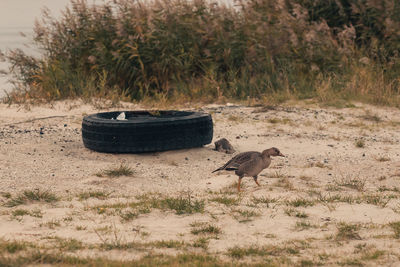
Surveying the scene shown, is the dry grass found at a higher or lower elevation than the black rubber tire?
lower

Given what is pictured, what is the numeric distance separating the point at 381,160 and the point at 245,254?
13.9 ft

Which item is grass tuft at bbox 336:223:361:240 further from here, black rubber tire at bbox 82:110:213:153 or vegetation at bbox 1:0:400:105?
vegetation at bbox 1:0:400:105

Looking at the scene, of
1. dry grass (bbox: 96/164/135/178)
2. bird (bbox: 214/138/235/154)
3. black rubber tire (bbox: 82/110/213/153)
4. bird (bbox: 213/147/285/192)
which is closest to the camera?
bird (bbox: 213/147/285/192)

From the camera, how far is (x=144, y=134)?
7949mm

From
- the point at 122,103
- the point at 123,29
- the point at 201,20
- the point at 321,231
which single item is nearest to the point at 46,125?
the point at 122,103

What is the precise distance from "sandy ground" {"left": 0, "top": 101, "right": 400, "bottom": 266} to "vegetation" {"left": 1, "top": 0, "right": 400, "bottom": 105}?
1.53 metres

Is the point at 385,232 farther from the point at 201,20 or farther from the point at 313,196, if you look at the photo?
the point at 201,20

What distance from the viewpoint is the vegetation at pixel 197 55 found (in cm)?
1241

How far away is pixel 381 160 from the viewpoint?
791cm

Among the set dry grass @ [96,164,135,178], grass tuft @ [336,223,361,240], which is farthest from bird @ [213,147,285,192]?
grass tuft @ [336,223,361,240]

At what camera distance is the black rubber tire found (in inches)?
313

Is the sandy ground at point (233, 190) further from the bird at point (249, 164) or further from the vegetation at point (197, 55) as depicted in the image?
the vegetation at point (197, 55)

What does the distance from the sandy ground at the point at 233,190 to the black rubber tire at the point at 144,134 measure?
0.45 ft

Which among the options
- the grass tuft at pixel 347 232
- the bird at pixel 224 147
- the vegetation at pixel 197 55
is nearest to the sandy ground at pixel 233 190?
the grass tuft at pixel 347 232
